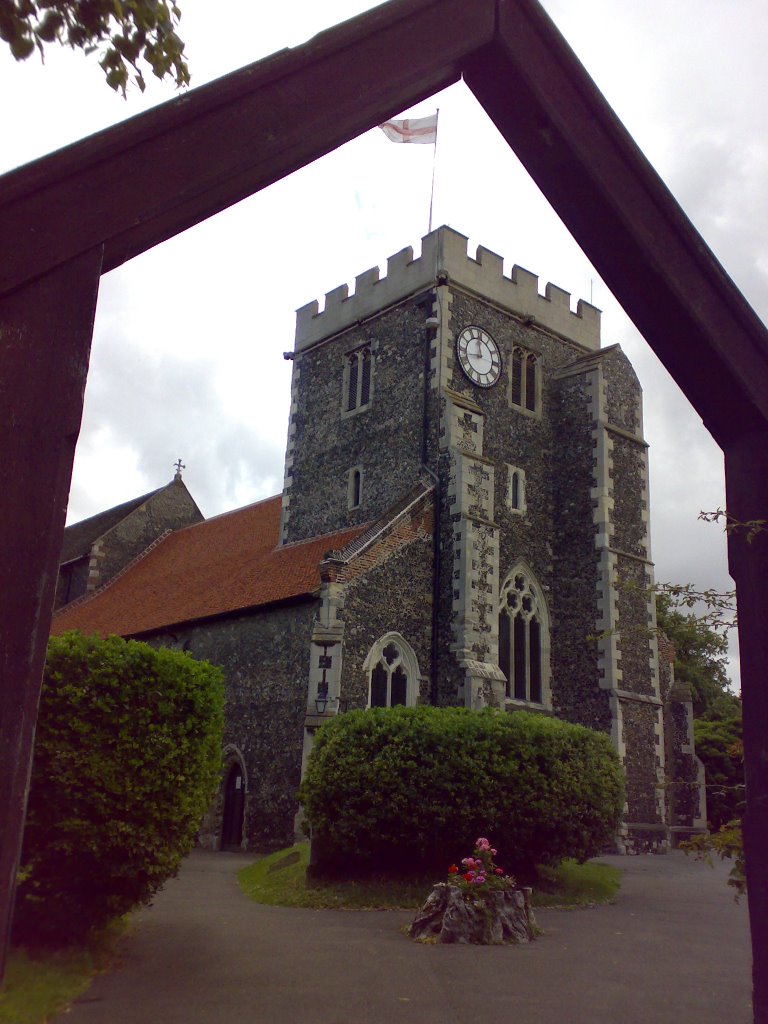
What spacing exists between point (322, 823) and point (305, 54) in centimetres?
1156

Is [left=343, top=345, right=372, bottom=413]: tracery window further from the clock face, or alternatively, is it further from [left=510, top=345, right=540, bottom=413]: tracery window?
[left=510, top=345, right=540, bottom=413]: tracery window

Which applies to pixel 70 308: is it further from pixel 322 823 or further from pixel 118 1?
pixel 322 823

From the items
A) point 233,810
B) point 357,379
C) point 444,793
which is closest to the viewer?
point 444,793

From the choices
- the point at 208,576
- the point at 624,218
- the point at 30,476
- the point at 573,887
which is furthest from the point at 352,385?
the point at 30,476

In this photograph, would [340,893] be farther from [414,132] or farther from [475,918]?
[414,132]

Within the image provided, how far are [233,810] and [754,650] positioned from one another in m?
17.9

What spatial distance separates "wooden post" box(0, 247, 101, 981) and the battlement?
71.3 feet

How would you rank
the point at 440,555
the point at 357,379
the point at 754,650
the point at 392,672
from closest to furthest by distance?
the point at 754,650, the point at 392,672, the point at 440,555, the point at 357,379

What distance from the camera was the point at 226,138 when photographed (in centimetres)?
210

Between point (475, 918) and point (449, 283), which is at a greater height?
point (449, 283)

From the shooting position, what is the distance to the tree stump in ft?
28.8

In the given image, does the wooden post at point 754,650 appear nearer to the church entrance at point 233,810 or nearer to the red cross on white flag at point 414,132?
the church entrance at point 233,810

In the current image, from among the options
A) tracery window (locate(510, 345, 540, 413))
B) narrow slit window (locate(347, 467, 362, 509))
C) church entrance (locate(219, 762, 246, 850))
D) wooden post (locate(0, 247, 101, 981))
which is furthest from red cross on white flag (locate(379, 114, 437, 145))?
wooden post (locate(0, 247, 101, 981))

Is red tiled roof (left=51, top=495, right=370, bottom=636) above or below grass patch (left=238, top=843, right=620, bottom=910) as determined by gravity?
above
